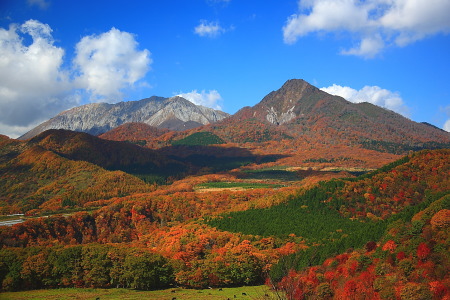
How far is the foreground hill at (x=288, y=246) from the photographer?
75.7m

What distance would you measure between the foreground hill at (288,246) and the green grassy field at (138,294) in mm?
5387

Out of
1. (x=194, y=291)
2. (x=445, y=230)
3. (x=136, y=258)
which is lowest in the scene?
(x=194, y=291)

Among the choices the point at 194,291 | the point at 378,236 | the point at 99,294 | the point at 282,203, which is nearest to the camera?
the point at 99,294

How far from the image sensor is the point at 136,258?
3932 inches

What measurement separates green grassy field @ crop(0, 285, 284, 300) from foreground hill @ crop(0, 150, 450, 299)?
5387 mm

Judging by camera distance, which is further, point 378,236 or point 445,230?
point 378,236

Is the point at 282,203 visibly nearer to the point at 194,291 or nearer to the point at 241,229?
the point at 241,229

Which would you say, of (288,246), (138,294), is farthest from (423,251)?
(138,294)

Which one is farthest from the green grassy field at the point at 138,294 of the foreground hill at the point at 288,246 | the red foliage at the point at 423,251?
the red foliage at the point at 423,251

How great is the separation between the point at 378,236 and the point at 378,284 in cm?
3627

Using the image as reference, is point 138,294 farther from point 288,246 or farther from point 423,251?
point 423,251

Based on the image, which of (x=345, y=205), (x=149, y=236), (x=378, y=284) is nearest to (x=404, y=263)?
(x=378, y=284)

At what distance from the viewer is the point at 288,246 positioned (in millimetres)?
127938

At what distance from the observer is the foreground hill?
248ft
